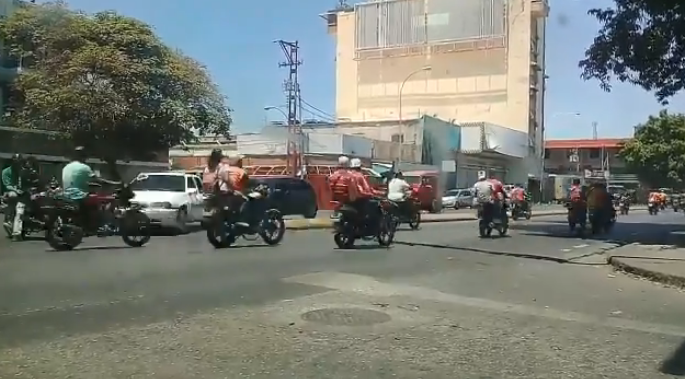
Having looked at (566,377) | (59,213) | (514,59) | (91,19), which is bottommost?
(566,377)

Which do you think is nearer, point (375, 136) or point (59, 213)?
point (59, 213)

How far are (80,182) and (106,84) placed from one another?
16.0m

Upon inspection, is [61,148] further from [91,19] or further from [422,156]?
[422,156]

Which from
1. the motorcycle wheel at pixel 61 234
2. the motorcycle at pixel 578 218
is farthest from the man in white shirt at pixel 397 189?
the motorcycle wheel at pixel 61 234

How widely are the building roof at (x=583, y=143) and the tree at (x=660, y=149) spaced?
259 inches

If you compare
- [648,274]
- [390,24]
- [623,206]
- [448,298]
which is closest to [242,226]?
[448,298]

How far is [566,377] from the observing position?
577 cm

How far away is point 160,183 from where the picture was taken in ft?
65.2

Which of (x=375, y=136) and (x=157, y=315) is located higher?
(x=375, y=136)

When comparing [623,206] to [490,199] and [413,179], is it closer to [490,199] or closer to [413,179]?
[413,179]

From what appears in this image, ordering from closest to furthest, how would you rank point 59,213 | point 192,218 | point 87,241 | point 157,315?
point 157,315, point 59,213, point 87,241, point 192,218

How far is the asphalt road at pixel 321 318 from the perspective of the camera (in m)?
5.89

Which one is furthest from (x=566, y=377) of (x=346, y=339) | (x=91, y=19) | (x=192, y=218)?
(x=91, y=19)

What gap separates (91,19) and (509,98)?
147 feet
